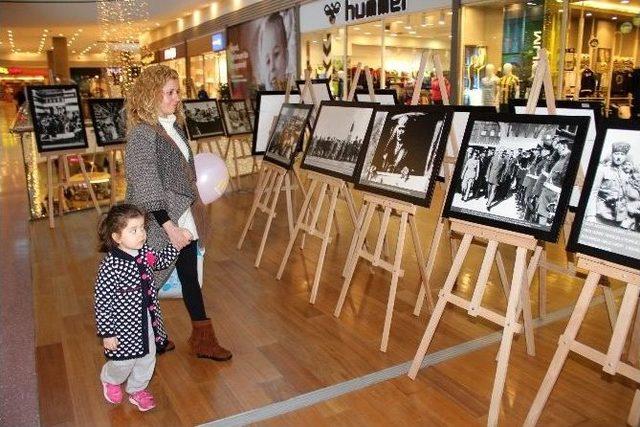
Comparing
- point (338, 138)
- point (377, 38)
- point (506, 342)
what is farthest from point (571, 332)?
point (377, 38)

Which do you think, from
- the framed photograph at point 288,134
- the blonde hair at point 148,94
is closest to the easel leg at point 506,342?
the blonde hair at point 148,94

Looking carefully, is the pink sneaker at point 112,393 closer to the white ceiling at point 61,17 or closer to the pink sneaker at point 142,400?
the pink sneaker at point 142,400

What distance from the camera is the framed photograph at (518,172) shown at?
2203 millimetres

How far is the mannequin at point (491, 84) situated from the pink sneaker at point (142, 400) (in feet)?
23.2

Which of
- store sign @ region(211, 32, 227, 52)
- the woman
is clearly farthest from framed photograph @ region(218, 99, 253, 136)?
store sign @ region(211, 32, 227, 52)

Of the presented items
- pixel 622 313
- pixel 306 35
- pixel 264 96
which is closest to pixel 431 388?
pixel 622 313

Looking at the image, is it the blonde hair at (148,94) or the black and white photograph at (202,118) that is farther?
the black and white photograph at (202,118)

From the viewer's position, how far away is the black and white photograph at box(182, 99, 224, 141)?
7668 millimetres

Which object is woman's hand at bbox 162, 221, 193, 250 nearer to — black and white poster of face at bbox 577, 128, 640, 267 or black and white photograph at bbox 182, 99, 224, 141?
black and white poster of face at bbox 577, 128, 640, 267

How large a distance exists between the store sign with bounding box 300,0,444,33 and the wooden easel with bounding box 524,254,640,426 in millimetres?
7384

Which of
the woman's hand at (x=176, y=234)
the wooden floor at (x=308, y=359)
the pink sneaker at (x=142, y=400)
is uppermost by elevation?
the woman's hand at (x=176, y=234)

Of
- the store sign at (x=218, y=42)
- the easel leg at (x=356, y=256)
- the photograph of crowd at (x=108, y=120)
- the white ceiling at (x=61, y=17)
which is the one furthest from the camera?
the store sign at (x=218, y=42)

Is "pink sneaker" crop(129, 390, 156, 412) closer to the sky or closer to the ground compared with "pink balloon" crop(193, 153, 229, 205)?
closer to the ground

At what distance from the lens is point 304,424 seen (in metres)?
2.34
